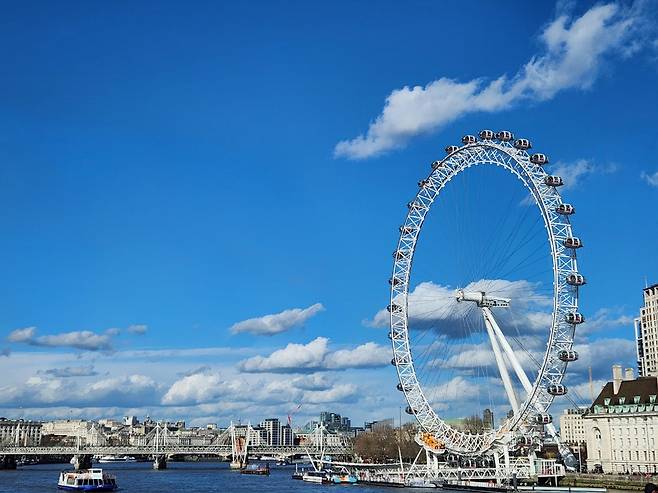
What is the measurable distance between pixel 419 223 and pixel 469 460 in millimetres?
26486

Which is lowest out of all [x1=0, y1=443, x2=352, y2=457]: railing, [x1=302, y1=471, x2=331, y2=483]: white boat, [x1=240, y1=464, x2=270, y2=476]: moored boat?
[x1=240, y1=464, x2=270, y2=476]: moored boat

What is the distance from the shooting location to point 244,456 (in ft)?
564

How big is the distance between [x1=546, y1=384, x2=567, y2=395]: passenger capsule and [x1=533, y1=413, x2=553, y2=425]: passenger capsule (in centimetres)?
343

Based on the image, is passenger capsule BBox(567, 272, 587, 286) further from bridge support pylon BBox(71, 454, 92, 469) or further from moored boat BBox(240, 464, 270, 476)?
bridge support pylon BBox(71, 454, 92, 469)

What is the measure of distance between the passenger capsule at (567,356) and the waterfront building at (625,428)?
26557 mm

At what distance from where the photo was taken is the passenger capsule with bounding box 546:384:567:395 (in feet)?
215

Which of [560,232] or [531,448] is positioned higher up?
[560,232]

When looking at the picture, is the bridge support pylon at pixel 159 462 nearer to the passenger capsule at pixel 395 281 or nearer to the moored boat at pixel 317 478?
the moored boat at pixel 317 478

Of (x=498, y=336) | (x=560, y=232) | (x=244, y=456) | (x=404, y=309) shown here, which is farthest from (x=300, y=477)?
(x=560, y=232)

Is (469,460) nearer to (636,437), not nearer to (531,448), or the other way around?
(531,448)

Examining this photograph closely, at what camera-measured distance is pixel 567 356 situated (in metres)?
65.2

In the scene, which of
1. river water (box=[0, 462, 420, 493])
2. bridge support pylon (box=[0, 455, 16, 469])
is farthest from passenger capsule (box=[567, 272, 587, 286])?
bridge support pylon (box=[0, 455, 16, 469])

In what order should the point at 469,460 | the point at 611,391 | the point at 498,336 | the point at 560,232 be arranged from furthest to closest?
the point at 611,391 → the point at 469,460 → the point at 498,336 → the point at 560,232

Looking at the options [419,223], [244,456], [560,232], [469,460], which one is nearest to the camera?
[560,232]
